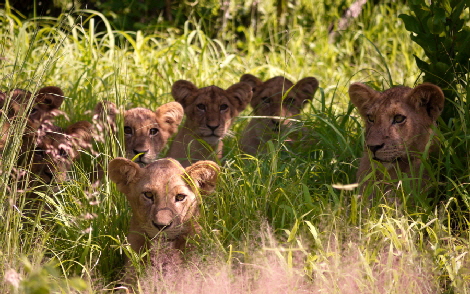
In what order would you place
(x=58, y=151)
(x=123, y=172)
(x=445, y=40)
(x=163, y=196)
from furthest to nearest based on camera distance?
(x=58, y=151) → (x=445, y=40) → (x=123, y=172) → (x=163, y=196)

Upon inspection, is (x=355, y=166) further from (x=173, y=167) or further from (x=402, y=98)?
(x=173, y=167)

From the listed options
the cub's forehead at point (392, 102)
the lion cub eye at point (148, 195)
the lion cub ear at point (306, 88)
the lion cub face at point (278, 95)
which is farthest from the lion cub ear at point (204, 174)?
the lion cub ear at point (306, 88)

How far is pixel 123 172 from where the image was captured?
421 centimetres

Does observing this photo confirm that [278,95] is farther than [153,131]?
Yes

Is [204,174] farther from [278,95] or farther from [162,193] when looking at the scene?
[278,95]

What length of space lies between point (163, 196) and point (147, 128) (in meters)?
1.96

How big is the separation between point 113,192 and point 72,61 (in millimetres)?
3681

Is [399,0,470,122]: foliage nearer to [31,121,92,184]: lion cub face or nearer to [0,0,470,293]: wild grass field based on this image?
[0,0,470,293]: wild grass field

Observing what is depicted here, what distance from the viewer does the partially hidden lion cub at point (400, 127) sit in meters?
4.45

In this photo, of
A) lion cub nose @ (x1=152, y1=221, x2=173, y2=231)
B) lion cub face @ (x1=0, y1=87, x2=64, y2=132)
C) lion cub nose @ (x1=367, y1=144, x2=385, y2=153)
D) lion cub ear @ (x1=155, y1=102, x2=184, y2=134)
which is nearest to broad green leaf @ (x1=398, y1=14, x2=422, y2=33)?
lion cub nose @ (x1=367, y1=144, x2=385, y2=153)

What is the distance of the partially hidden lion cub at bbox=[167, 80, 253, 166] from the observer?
6.36 m

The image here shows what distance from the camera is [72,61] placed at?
320 inches

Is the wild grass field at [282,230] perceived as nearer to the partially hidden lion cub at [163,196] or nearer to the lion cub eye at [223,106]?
the partially hidden lion cub at [163,196]

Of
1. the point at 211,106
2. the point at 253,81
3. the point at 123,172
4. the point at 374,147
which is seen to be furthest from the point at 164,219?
the point at 253,81
